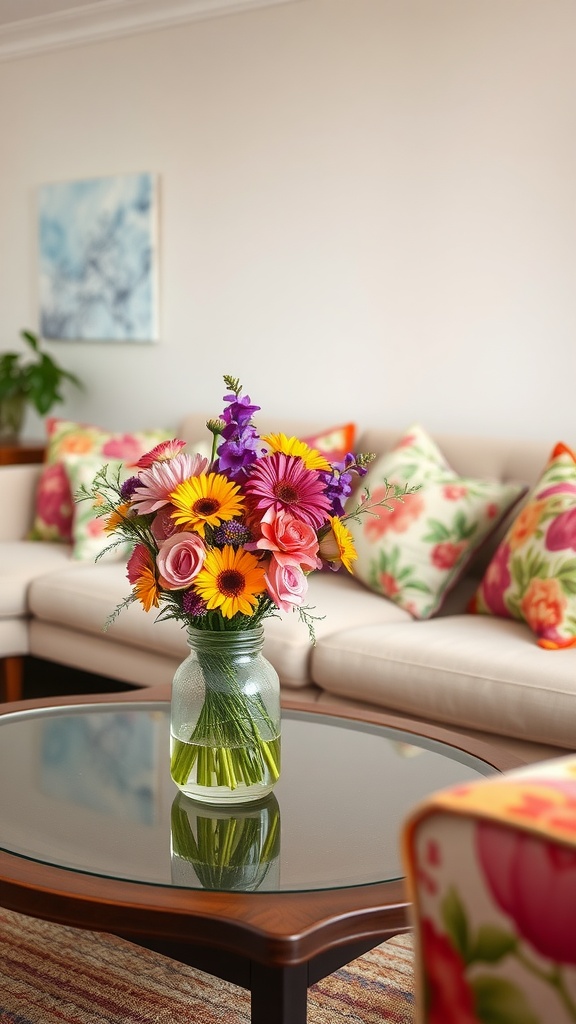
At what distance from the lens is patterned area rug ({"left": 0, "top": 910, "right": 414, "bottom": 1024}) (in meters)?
1.79

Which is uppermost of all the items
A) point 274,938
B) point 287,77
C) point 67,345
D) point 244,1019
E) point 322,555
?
point 287,77

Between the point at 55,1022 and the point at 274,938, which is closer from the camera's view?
the point at 274,938

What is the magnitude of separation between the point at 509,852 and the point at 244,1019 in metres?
1.41

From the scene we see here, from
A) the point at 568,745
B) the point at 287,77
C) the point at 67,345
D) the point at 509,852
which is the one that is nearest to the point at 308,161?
the point at 287,77

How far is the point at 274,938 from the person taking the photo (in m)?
1.21

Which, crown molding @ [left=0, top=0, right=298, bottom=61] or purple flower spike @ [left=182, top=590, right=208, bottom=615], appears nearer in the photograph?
purple flower spike @ [left=182, top=590, right=208, bottom=615]

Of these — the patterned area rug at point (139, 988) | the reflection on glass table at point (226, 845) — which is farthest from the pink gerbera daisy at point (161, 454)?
the patterned area rug at point (139, 988)

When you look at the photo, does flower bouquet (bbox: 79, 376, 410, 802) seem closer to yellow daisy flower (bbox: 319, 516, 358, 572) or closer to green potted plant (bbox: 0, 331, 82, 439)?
yellow daisy flower (bbox: 319, 516, 358, 572)

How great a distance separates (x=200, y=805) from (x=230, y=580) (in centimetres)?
34

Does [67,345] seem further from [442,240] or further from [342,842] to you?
[342,842]

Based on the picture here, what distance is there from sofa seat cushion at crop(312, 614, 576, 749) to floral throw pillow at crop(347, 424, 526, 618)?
0.17 m

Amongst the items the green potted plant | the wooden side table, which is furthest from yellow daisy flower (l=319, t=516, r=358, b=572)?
the green potted plant

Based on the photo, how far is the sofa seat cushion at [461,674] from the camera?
226 cm

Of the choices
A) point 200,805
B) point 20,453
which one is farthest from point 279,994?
point 20,453
